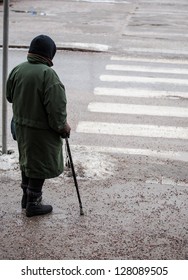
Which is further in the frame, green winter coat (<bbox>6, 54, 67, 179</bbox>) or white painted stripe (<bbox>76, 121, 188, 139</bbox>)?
white painted stripe (<bbox>76, 121, 188, 139</bbox>)

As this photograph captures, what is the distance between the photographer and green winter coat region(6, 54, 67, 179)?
5680mm

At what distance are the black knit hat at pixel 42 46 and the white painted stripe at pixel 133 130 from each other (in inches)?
165

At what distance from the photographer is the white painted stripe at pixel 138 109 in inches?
437

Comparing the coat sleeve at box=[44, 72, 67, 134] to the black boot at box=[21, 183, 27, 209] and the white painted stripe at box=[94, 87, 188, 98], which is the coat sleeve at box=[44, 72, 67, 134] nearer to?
the black boot at box=[21, 183, 27, 209]

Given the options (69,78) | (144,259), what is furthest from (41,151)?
(69,78)

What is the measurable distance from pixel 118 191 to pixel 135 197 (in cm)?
26

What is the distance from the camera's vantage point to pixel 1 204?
661cm

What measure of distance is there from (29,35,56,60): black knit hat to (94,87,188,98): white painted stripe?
6.57 m

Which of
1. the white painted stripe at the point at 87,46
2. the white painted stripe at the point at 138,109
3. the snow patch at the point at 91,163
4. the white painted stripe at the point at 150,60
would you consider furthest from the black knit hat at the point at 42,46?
the white painted stripe at the point at 87,46

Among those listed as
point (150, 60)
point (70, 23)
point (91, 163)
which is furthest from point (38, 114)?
point (70, 23)

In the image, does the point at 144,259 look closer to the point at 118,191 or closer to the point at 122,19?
the point at 118,191

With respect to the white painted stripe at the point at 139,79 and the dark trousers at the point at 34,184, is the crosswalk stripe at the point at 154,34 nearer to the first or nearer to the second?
the white painted stripe at the point at 139,79

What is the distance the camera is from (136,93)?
1252 cm

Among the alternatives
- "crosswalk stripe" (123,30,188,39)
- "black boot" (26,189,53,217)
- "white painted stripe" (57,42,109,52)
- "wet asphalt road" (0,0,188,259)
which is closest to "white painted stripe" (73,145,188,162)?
"wet asphalt road" (0,0,188,259)
